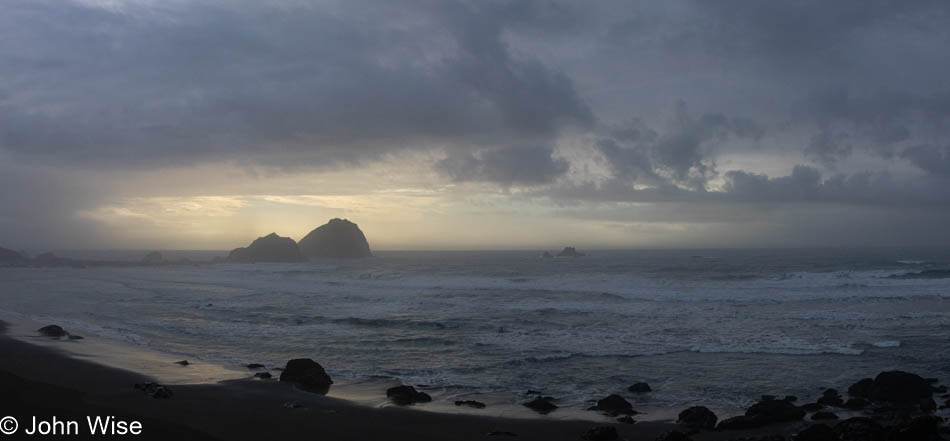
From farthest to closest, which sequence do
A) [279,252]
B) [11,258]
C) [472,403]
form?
[279,252]
[11,258]
[472,403]

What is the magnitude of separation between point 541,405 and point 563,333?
981 cm

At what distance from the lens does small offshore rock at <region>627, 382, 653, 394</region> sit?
12.6 metres

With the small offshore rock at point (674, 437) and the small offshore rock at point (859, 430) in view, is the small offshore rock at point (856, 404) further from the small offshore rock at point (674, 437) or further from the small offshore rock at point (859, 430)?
the small offshore rock at point (674, 437)

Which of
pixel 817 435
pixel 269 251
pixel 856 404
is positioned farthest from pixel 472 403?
pixel 269 251

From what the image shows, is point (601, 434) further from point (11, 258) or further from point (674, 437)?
point (11, 258)

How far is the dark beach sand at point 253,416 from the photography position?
8969mm

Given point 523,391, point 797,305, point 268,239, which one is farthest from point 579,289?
point 268,239

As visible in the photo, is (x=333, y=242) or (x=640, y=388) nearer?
(x=640, y=388)

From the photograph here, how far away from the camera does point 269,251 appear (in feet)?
351

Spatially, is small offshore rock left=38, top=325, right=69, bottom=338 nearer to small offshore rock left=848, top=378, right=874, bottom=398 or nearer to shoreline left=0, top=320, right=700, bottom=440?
shoreline left=0, top=320, right=700, bottom=440

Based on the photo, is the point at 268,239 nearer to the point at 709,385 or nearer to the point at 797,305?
the point at 797,305

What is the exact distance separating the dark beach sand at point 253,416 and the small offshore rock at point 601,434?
0.88ft

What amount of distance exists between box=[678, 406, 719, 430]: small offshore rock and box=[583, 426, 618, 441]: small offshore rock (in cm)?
175

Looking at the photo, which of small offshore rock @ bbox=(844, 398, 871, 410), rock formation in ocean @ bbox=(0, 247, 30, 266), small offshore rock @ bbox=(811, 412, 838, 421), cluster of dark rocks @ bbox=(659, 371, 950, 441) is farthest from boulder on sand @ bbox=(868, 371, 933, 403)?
rock formation in ocean @ bbox=(0, 247, 30, 266)
